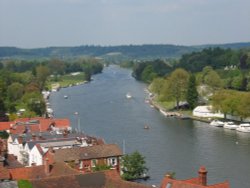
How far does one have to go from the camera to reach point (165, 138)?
51.2 m

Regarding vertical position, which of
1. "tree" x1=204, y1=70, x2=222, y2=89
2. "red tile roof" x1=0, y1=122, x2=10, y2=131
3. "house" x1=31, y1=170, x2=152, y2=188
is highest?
"house" x1=31, y1=170, x2=152, y2=188

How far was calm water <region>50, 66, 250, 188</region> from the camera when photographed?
37.5m

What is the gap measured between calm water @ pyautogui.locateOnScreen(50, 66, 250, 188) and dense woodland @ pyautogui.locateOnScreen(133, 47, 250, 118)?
3.59 metres

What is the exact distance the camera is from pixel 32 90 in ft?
276

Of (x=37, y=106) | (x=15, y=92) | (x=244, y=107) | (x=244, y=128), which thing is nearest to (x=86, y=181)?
(x=244, y=128)

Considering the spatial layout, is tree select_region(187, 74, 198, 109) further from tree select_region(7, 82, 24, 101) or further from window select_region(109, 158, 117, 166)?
window select_region(109, 158, 117, 166)

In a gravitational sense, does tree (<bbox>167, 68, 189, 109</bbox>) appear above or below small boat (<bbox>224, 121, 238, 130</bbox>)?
above

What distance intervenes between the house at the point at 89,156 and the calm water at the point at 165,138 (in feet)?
8.47

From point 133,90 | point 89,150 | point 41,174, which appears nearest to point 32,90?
point 133,90

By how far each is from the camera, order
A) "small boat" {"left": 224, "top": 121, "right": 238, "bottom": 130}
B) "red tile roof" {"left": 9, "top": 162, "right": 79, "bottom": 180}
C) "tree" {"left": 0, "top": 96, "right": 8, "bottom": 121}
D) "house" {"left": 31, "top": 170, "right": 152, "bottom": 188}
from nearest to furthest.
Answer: "house" {"left": 31, "top": 170, "right": 152, "bottom": 188}
"red tile roof" {"left": 9, "top": 162, "right": 79, "bottom": 180}
"small boat" {"left": 224, "top": 121, "right": 238, "bottom": 130}
"tree" {"left": 0, "top": 96, "right": 8, "bottom": 121}

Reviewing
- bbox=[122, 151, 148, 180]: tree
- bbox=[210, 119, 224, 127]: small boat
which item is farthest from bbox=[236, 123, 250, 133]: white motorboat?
bbox=[122, 151, 148, 180]: tree

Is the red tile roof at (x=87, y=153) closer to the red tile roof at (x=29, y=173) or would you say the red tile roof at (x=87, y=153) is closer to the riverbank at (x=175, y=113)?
the red tile roof at (x=29, y=173)

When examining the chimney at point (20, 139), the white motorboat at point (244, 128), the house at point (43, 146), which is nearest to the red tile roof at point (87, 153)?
the house at point (43, 146)

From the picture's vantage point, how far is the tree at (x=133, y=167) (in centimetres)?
3484
